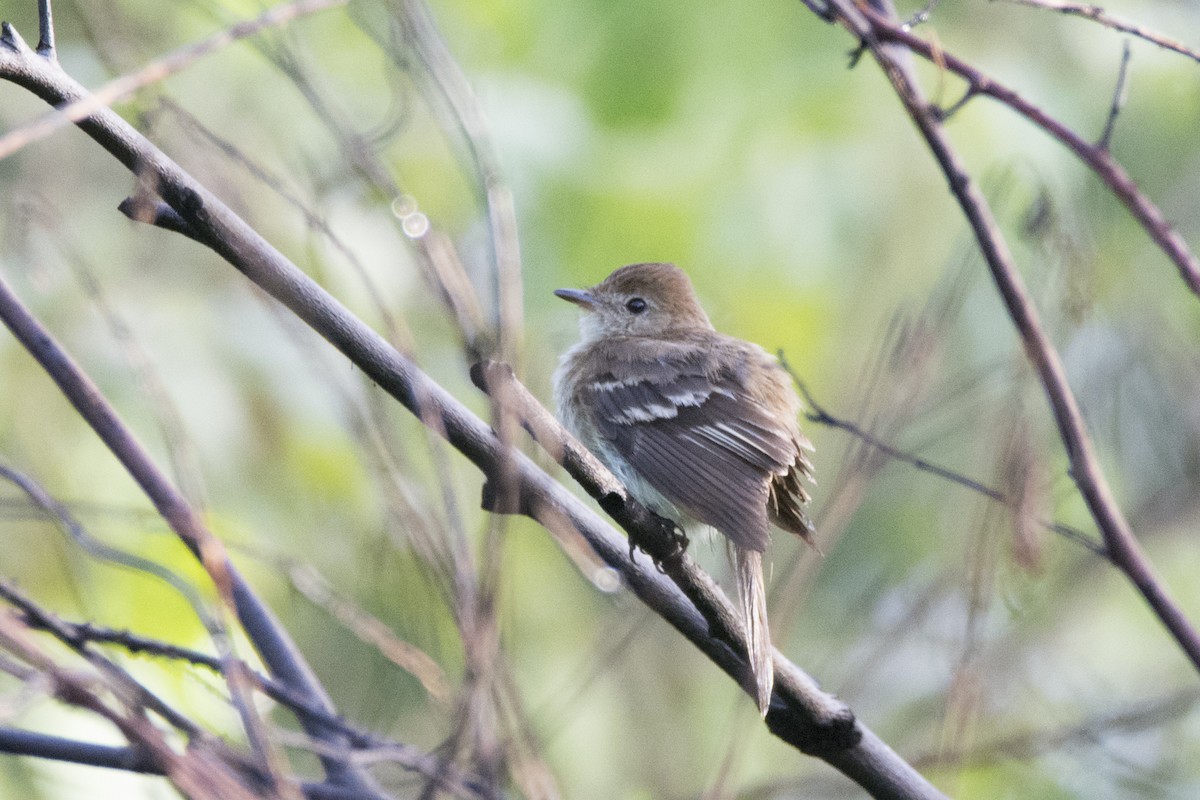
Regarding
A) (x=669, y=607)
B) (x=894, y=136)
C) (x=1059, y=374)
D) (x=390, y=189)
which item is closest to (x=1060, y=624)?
(x=894, y=136)

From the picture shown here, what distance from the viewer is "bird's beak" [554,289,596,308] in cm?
514

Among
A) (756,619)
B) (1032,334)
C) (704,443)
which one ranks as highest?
(1032,334)

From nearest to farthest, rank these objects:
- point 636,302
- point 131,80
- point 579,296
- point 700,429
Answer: point 131,80, point 700,429, point 579,296, point 636,302

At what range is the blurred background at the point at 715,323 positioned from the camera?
396cm

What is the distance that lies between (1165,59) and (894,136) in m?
1.31

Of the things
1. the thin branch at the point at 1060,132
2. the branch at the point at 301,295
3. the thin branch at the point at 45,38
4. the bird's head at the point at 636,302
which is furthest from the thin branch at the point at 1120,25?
the bird's head at the point at 636,302

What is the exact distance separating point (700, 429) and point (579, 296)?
1.29m

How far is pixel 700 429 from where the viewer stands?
4.04 meters

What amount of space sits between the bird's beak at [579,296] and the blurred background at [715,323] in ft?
0.73

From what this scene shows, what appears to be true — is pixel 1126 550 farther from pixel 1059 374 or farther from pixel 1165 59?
pixel 1165 59

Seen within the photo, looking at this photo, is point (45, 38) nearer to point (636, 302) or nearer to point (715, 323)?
point (636, 302)

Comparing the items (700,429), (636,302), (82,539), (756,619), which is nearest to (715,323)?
(636,302)

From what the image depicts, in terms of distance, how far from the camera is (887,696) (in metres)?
6.82

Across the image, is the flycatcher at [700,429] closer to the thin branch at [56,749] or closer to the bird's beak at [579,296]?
the bird's beak at [579,296]
